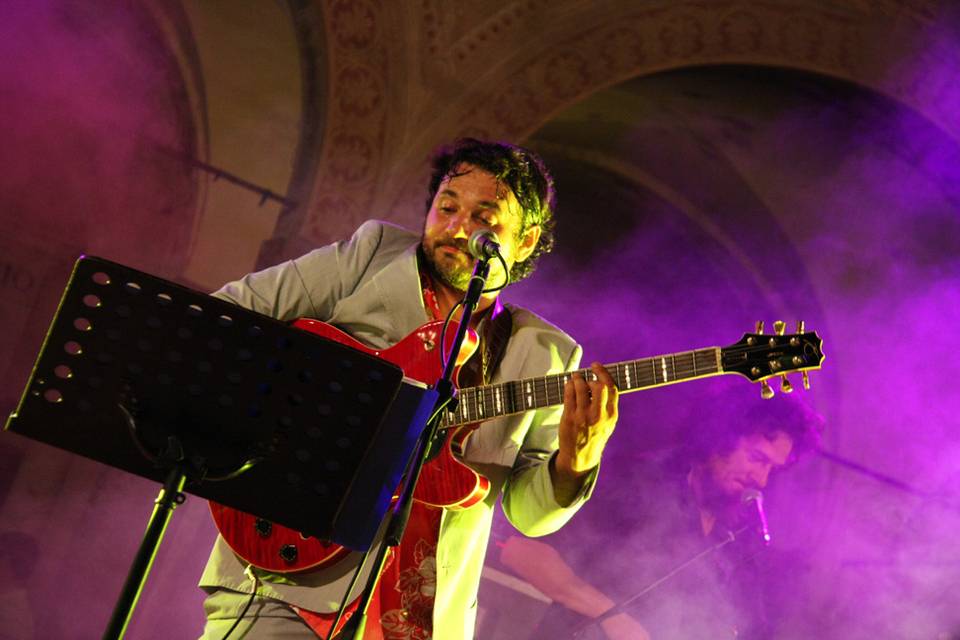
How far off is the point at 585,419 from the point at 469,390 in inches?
15.5

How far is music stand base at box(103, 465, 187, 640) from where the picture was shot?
5.34 ft

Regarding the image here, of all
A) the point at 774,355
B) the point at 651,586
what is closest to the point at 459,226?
the point at 774,355

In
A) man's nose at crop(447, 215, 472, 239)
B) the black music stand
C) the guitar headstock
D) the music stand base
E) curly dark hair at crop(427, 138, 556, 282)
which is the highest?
curly dark hair at crop(427, 138, 556, 282)

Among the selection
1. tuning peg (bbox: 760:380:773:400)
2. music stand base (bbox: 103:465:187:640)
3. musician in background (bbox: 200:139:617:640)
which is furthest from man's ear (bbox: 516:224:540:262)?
music stand base (bbox: 103:465:187:640)

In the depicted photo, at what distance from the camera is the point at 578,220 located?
6781mm

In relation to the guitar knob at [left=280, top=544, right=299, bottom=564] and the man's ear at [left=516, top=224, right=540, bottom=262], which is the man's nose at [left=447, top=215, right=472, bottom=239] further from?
the guitar knob at [left=280, top=544, right=299, bottom=564]

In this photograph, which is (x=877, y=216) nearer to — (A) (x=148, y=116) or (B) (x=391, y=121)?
(B) (x=391, y=121)

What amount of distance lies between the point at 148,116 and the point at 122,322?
3.96 m

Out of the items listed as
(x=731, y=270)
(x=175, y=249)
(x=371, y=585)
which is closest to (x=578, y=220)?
(x=731, y=270)

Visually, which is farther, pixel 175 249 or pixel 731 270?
pixel 731 270

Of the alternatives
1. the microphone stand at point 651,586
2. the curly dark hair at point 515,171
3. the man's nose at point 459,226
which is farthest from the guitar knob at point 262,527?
the microphone stand at point 651,586

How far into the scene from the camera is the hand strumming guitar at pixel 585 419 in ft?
8.55

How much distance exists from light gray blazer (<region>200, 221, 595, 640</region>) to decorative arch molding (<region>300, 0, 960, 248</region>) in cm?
254

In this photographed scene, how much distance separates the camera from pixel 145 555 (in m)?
1.70
